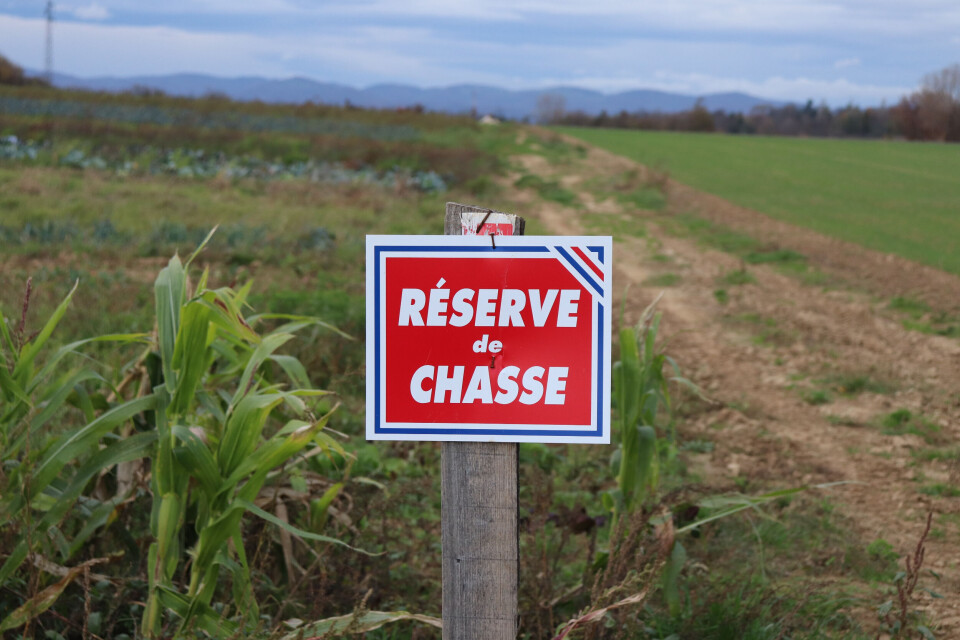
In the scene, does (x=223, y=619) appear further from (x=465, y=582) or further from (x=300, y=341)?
(x=300, y=341)

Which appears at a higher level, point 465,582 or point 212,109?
point 212,109

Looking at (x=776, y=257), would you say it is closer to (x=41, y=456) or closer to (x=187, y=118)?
(x=41, y=456)

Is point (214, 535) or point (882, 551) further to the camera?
point (882, 551)

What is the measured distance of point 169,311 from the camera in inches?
99.2

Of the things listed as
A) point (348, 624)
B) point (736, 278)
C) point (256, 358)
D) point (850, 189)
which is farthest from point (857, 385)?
point (850, 189)

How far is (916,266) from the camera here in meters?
11.2

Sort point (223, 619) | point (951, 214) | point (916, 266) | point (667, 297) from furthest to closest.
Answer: point (951, 214) → point (916, 266) → point (667, 297) → point (223, 619)

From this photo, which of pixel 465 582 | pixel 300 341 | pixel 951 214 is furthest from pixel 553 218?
pixel 465 582

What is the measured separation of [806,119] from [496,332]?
98309mm

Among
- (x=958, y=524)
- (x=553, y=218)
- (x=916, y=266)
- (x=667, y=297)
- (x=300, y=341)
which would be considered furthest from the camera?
(x=553, y=218)

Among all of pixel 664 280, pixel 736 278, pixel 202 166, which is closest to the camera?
pixel 664 280

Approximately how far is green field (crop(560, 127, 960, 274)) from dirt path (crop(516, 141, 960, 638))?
81.7 inches

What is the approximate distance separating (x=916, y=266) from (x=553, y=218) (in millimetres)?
6294

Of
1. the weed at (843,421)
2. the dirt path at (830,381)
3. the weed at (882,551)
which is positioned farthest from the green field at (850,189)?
the weed at (882,551)
